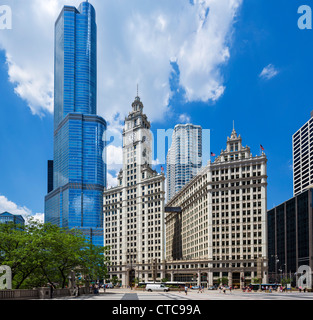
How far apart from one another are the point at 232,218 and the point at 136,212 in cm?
5175

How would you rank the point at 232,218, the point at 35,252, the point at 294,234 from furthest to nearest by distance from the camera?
the point at 294,234 < the point at 232,218 < the point at 35,252

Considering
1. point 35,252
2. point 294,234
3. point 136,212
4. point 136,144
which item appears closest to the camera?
point 35,252

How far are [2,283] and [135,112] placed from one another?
470 ft

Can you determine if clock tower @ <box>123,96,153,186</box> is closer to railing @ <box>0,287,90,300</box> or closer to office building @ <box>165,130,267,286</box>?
office building @ <box>165,130,267,286</box>

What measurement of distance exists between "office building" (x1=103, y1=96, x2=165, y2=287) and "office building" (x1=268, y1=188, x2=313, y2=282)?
51157 mm

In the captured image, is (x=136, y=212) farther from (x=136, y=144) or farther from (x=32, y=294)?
(x=32, y=294)

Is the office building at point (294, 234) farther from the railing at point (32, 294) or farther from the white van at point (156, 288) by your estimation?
the railing at point (32, 294)

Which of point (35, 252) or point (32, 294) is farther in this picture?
point (35, 252)

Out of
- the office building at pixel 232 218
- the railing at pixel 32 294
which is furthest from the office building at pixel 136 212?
the railing at pixel 32 294

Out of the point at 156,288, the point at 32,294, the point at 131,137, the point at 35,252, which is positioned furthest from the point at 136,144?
the point at 32,294

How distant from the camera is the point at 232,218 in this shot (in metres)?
145

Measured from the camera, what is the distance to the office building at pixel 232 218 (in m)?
140
